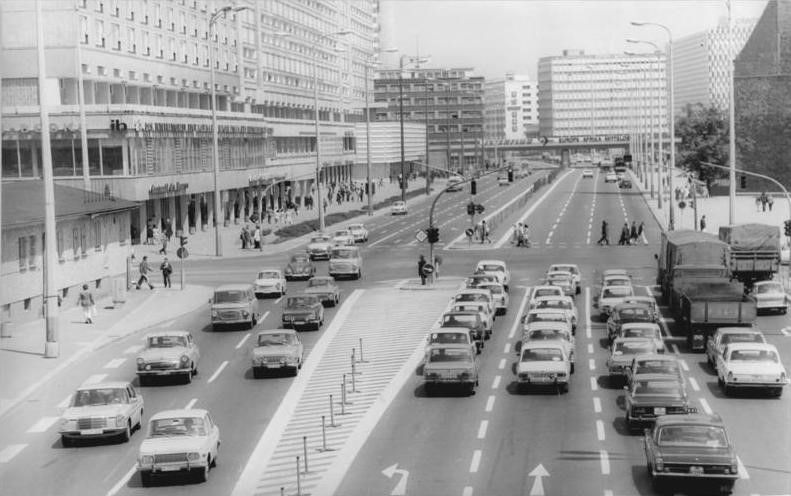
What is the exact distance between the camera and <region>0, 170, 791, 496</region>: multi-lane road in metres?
29.2

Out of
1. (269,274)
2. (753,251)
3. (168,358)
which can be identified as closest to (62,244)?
(269,274)

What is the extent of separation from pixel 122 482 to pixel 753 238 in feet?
145

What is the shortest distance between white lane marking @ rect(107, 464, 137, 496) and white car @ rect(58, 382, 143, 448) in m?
2.43

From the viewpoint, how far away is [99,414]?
33875 mm

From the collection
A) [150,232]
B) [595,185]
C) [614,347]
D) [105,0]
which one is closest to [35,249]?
[614,347]

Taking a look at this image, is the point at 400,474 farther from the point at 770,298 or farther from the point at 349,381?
the point at 770,298

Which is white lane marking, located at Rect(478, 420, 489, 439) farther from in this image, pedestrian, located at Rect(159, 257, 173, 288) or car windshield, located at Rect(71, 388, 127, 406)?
pedestrian, located at Rect(159, 257, 173, 288)

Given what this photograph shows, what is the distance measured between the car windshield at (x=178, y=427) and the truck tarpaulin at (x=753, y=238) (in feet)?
135

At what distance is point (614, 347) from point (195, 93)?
9166 cm

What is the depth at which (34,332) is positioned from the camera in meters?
53.7

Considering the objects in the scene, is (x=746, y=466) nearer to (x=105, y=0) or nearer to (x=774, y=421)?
(x=774, y=421)

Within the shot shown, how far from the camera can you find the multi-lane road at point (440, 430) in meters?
29.2

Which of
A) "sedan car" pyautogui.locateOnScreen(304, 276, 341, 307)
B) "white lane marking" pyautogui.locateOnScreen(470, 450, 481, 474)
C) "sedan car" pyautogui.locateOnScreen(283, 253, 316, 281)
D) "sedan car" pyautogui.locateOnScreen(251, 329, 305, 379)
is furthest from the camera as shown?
"sedan car" pyautogui.locateOnScreen(283, 253, 316, 281)

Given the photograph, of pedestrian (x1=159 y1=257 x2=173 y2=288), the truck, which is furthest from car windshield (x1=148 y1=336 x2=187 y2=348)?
the truck
